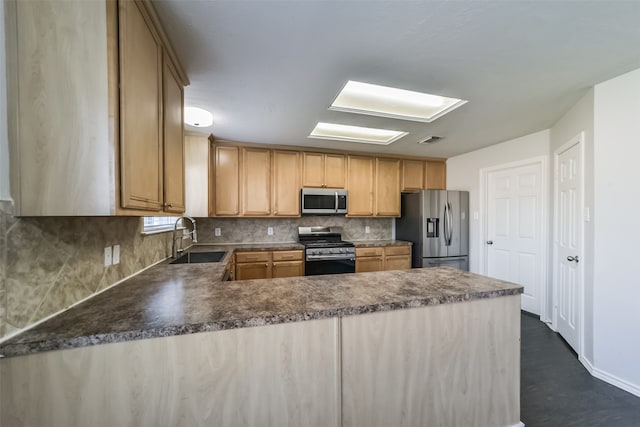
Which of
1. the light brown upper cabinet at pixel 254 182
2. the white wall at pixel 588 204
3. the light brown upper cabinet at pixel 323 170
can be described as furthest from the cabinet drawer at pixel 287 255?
the white wall at pixel 588 204

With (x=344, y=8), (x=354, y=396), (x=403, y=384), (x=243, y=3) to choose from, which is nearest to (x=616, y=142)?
(x=344, y=8)

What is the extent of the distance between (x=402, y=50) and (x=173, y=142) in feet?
5.37

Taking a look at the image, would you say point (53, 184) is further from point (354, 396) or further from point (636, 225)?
point (636, 225)

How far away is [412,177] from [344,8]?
3.66 meters

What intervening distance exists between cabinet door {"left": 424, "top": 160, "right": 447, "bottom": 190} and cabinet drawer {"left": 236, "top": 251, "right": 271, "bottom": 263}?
3.17 meters

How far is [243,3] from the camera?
4.10 feet

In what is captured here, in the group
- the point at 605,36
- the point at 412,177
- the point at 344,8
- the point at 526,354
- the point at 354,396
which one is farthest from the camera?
the point at 412,177

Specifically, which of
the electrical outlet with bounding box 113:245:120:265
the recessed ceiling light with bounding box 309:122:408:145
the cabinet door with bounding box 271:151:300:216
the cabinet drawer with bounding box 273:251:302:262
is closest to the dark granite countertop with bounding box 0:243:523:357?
the electrical outlet with bounding box 113:245:120:265

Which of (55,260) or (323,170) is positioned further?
(323,170)

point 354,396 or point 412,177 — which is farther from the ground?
point 412,177

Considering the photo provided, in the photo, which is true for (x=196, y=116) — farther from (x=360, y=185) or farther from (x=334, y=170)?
(x=360, y=185)

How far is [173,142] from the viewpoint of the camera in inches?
64.8

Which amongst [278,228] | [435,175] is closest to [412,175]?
[435,175]

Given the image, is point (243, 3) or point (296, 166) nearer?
point (243, 3)
